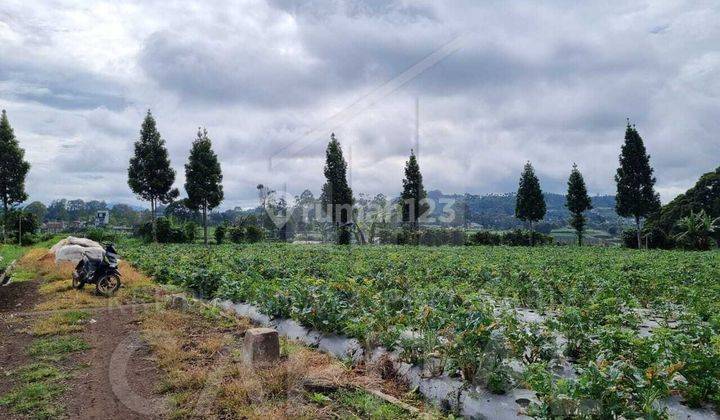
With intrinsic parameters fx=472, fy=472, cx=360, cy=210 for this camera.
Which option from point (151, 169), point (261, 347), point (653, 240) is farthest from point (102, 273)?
point (653, 240)

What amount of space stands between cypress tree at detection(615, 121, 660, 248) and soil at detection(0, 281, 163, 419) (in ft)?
121

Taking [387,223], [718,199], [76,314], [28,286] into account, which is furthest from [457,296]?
[387,223]

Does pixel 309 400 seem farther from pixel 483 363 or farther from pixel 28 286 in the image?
pixel 28 286

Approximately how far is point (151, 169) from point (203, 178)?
11.6ft

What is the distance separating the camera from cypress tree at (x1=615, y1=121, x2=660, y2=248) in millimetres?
35750

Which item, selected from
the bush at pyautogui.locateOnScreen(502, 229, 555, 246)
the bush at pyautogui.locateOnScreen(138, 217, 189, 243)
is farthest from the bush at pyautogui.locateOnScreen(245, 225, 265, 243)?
the bush at pyautogui.locateOnScreen(502, 229, 555, 246)

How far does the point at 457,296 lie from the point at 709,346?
2.95 m

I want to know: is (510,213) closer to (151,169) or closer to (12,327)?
(151,169)

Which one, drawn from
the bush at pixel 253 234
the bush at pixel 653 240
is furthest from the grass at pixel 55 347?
the bush at pixel 653 240

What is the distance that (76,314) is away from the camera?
26.9ft

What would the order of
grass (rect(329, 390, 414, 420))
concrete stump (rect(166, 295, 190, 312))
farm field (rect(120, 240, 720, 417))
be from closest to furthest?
farm field (rect(120, 240, 720, 417)) → grass (rect(329, 390, 414, 420)) → concrete stump (rect(166, 295, 190, 312))

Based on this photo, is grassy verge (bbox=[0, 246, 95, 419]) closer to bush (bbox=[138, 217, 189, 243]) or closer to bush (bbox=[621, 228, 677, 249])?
bush (bbox=[138, 217, 189, 243])

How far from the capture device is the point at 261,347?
16.8 feet

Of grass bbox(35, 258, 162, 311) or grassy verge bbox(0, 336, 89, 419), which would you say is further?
grass bbox(35, 258, 162, 311)
